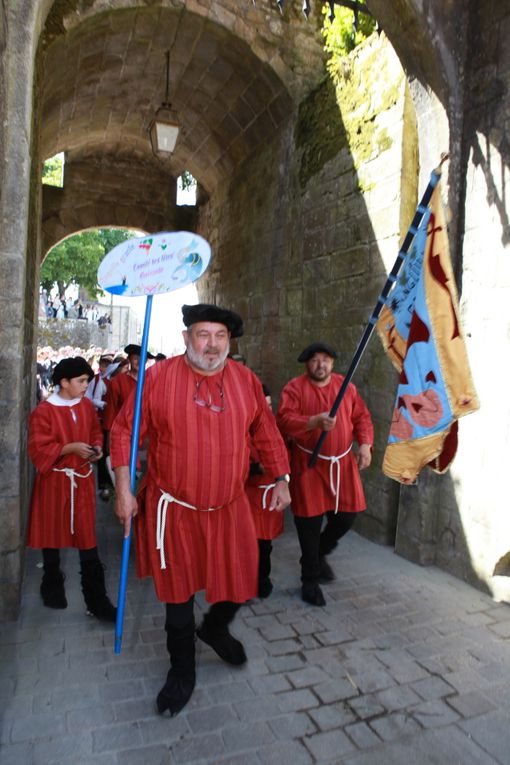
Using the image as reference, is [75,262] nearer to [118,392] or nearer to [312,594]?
[118,392]

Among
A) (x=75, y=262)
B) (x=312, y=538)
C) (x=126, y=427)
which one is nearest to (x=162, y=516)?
(x=126, y=427)

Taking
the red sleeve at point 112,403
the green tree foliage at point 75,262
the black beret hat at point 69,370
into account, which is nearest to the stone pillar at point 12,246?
the black beret hat at point 69,370

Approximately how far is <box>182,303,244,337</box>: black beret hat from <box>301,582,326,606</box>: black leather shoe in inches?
81.3

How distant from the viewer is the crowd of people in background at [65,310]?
100.0 ft

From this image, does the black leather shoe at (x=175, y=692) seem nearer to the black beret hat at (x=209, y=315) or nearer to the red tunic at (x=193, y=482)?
the red tunic at (x=193, y=482)

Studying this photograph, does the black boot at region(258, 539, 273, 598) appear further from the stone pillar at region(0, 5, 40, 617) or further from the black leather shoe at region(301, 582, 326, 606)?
the stone pillar at region(0, 5, 40, 617)

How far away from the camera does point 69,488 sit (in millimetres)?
3588

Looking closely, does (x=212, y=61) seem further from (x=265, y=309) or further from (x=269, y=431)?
(x=269, y=431)

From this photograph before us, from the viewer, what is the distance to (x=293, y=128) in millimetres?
6926

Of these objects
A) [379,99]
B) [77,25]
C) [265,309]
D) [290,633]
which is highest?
[77,25]

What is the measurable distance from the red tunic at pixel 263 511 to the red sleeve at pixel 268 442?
31.0 inches

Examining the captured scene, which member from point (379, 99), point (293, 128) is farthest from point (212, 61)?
point (379, 99)

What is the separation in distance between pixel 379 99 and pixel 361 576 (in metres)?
4.39

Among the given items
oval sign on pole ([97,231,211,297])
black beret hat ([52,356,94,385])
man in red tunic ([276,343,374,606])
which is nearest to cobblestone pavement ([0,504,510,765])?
man in red tunic ([276,343,374,606])
